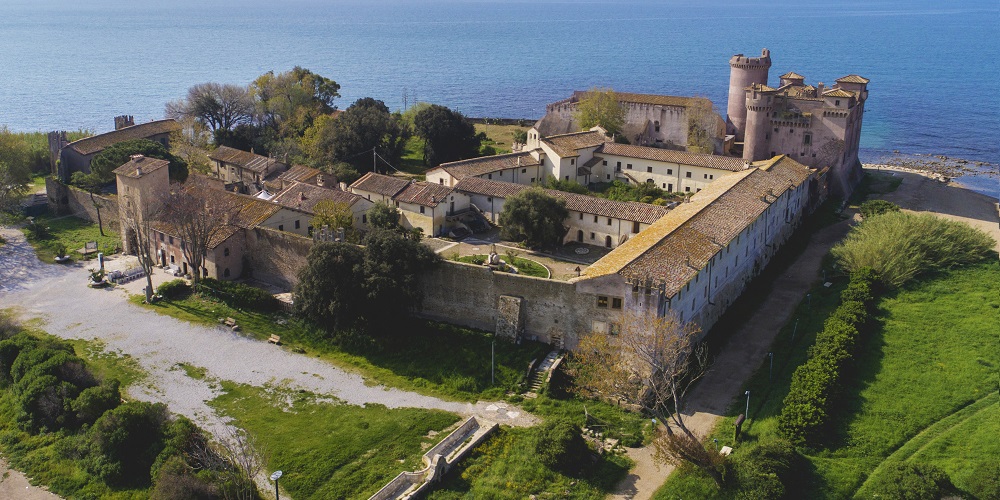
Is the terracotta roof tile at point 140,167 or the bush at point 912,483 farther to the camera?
the terracotta roof tile at point 140,167

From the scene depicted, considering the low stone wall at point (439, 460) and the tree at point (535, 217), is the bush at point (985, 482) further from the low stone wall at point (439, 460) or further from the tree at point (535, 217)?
the tree at point (535, 217)

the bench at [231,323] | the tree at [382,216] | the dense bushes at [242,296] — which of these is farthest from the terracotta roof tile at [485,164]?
the bench at [231,323]

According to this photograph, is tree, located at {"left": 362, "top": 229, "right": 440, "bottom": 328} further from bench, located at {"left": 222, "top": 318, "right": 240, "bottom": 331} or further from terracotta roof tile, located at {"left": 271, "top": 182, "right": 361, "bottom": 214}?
terracotta roof tile, located at {"left": 271, "top": 182, "right": 361, "bottom": 214}

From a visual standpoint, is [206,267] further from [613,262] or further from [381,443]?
[613,262]

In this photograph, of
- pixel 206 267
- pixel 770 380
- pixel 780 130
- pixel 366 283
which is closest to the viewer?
pixel 770 380

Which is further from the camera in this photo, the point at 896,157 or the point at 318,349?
the point at 896,157

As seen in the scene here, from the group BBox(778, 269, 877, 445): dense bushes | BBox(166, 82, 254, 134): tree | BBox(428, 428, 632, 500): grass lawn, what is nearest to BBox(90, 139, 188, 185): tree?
BBox(166, 82, 254, 134): tree

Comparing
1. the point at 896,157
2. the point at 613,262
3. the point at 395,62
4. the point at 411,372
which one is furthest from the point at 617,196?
the point at 395,62
